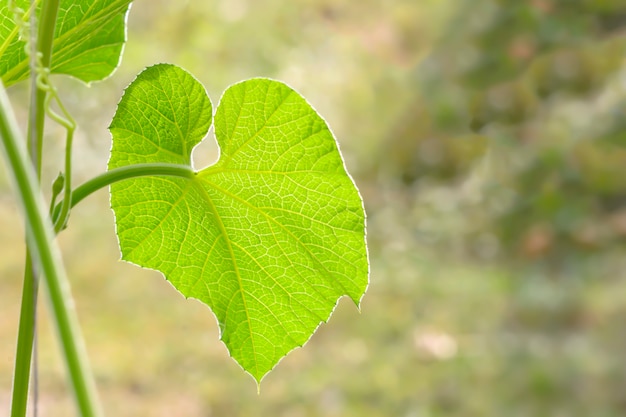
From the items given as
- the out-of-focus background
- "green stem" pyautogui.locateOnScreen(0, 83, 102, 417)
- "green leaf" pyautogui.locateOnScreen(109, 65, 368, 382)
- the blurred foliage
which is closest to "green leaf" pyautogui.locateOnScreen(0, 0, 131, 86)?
"green leaf" pyautogui.locateOnScreen(109, 65, 368, 382)

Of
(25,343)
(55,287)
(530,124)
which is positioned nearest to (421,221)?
(530,124)

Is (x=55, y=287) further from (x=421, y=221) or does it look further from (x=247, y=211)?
(x=421, y=221)

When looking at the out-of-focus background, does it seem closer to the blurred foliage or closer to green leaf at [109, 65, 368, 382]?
the blurred foliage

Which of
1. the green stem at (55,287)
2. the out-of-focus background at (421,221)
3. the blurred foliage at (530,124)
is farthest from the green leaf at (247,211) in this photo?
the blurred foliage at (530,124)

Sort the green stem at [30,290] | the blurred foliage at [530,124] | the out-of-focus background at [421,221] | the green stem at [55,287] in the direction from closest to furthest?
the green stem at [55,287] < the green stem at [30,290] < the out-of-focus background at [421,221] < the blurred foliage at [530,124]

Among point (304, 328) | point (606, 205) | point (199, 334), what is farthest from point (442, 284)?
point (304, 328)

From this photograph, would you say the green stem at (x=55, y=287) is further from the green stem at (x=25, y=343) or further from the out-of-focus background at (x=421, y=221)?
the out-of-focus background at (x=421, y=221)

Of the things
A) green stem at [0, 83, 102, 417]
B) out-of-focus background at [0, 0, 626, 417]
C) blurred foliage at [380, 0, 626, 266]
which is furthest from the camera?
blurred foliage at [380, 0, 626, 266]
